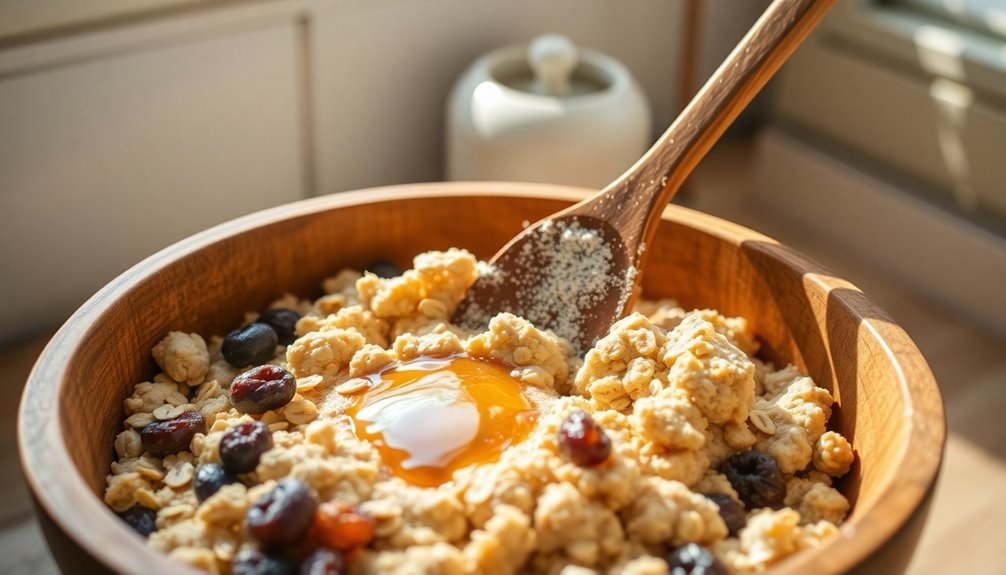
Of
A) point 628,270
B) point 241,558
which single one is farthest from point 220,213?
point 241,558

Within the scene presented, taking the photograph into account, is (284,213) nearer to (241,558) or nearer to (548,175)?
(241,558)

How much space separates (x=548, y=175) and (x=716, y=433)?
2.83 ft

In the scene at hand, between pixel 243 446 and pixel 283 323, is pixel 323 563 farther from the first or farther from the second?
pixel 283 323

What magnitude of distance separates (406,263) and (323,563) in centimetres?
51

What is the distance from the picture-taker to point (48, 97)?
1477 millimetres

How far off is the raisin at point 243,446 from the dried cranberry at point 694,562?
1.07 feet

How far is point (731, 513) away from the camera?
0.78 m

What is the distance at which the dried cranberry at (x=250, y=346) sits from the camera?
96 cm

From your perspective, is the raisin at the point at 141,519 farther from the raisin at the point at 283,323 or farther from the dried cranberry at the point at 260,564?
the raisin at the point at 283,323

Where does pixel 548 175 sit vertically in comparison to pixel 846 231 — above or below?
above

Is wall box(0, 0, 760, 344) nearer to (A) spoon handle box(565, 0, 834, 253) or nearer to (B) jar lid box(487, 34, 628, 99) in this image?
(B) jar lid box(487, 34, 628, 99)

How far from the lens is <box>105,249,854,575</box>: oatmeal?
2.36 feet

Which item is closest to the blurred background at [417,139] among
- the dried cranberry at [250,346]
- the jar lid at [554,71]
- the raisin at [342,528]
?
the jar lid at [554,71]

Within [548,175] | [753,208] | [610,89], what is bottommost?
[753,208]
